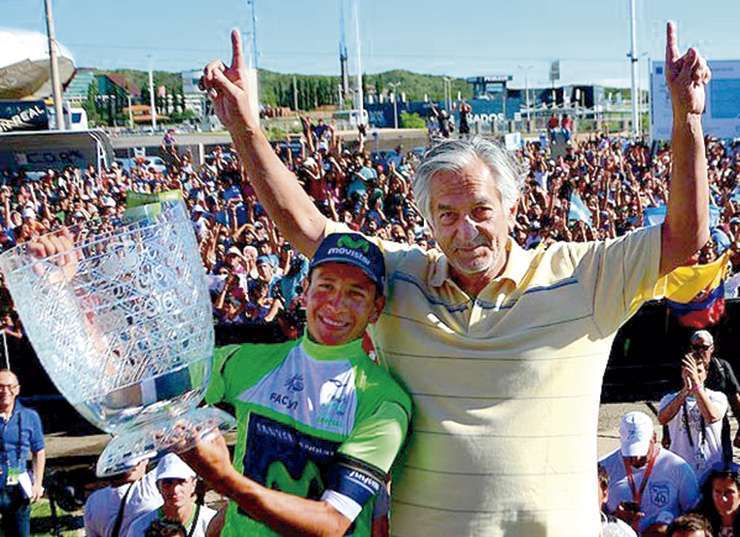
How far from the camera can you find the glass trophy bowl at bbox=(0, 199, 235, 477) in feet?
5.34

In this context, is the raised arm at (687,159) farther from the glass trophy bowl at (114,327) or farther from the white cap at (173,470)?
the white cap at (173,470)

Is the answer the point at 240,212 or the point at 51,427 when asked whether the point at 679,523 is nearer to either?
the point at 51,427

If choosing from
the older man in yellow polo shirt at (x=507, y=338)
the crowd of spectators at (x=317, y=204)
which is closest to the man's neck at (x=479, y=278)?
the older man in yellow polo shirt at (x=507, y=338)

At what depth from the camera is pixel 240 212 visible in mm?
13602

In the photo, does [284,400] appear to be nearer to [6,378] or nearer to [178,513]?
[178,513]

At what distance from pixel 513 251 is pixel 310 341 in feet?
1.54

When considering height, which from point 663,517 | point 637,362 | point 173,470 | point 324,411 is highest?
point 324,411

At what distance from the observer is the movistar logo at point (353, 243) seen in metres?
1.93

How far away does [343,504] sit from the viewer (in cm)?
173

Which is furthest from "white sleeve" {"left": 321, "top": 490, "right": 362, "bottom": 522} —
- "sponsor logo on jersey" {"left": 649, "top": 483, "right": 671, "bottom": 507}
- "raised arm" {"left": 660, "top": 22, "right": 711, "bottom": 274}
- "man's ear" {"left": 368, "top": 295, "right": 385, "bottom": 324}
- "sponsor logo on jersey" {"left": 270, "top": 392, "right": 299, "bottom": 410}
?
"sponsor logo on jersey" {"left": 649, "top": 483, "right": 671, "bottom": 507}

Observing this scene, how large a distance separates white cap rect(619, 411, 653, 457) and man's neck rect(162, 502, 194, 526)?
215cm

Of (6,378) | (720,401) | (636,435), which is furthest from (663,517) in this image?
(6,378)

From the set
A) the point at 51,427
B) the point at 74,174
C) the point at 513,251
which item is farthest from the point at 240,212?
the point at 513,251

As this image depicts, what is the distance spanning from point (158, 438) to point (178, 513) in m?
2.93
